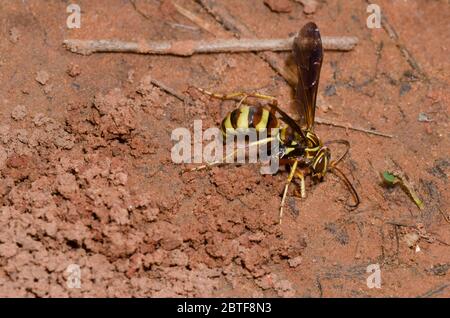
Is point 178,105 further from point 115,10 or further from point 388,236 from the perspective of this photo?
point 388,236

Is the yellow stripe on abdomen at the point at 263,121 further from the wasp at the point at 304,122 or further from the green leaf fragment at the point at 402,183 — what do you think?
the green leaf fragment at the point at 402,183

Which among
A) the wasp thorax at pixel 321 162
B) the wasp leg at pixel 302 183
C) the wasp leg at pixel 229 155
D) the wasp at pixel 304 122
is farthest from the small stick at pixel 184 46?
the wasp leg at pixel 302 183

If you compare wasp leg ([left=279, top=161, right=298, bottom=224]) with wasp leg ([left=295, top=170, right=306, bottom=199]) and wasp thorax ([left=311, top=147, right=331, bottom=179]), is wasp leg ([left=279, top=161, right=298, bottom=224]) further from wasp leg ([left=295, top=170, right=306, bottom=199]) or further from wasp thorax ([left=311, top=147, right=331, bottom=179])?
wasp thorax ([left=311, top=147, right=331, bottom=179])

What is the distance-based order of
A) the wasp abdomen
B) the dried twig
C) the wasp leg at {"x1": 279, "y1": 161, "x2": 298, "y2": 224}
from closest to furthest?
1. the dried twig
2. the wasp leg at {"x1": 279, "y1": 161, "x2": 298, "y2": 224}
3. the wasp abdomen

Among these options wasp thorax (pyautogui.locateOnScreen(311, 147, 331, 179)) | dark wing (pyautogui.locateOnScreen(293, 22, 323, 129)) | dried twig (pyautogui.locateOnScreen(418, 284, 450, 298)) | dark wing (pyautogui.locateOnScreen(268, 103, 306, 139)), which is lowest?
dried twig (pyautogui.locateOnScreen(418, 284, 450, 298))

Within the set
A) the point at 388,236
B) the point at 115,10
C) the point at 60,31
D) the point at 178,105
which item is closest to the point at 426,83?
the point at 388,236

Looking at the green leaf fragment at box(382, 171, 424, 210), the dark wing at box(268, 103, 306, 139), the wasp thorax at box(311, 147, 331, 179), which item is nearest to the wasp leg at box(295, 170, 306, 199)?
the wasp thorax at box(311, 147, 331, 179)

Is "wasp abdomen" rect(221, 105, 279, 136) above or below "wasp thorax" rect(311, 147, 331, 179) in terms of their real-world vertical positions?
above

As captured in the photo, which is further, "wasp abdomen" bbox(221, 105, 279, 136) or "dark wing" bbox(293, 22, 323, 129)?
"dark wing" bbox(293, 22, 323, 129)

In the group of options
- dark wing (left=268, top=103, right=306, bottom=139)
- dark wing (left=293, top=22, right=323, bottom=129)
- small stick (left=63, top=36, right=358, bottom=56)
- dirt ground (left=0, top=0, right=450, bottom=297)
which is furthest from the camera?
small stick (left=63, top=36, right=358, bottom=56)
